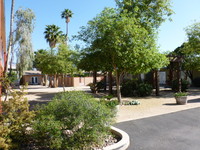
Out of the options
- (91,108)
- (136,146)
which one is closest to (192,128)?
(136,146)

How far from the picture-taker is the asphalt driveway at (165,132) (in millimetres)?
5297

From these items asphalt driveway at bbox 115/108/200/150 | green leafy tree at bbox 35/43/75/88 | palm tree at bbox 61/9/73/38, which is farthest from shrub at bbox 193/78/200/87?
palm tree at bbox 61/9/73/38

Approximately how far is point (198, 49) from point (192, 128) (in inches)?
599

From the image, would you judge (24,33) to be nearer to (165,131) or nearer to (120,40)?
(120,40)

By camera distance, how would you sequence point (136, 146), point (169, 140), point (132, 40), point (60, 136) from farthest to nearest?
point (132, 40), point (169, 140), point (136, 146), point (60, 136)

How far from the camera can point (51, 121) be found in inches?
169

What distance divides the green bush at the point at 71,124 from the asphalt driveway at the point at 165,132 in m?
1.20

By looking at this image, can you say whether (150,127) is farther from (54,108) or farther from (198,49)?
(198,49)

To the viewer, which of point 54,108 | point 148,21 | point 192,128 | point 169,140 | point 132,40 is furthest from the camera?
point 148,21

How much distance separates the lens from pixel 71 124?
14.9 ft

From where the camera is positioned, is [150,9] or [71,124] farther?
[150,9]

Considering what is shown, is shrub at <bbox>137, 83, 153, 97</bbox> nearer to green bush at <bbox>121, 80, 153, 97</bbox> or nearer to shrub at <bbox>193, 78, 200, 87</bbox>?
green bush at <bbox>121, 80, 153, 97</bbox>

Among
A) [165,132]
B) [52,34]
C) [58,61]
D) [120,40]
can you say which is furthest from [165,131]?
[52,34]

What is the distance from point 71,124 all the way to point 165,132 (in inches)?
140
